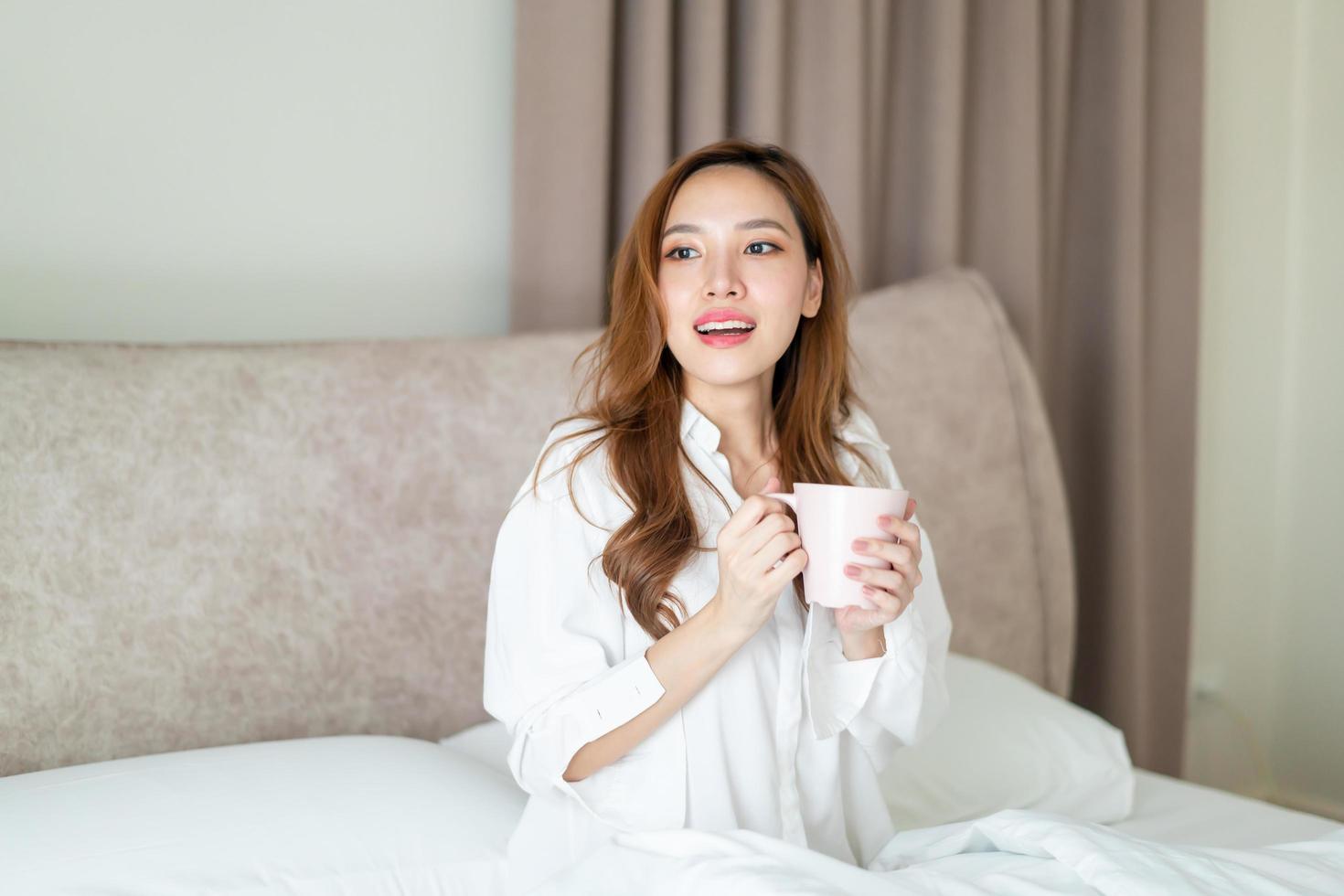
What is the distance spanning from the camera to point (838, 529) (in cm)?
102

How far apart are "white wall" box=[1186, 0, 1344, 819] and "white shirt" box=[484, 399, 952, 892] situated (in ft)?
6.63

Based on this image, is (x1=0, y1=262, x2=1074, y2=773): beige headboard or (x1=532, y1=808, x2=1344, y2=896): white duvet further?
(x1=0, y1=262, x2=1074, y2=773): beige headboard

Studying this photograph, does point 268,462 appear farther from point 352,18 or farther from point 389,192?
point 352,18

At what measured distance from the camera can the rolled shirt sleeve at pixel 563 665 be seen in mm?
1117

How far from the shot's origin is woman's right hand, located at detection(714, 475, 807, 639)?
1.04 metres

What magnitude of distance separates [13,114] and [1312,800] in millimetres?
3051

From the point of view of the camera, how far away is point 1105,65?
2.54 m

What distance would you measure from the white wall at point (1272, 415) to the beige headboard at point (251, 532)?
194cm

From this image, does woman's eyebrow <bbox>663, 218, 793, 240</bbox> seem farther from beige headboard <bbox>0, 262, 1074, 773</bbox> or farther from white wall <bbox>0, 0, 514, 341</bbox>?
white wall <bbox>0, 0, 514, 341</bbox>

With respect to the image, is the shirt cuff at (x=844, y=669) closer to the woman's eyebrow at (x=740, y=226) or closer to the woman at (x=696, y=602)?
the woman at (x=696, y=602)

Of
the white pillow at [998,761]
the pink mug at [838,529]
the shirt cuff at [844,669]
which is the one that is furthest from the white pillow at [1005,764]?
the pink mug at [838,529]

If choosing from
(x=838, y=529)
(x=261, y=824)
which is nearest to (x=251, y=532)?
(x=261, y=824)

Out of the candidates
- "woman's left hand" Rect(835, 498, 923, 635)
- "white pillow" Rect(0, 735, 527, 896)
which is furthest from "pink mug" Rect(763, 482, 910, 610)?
"white pillow" Rect(0, 735, 527, 896)

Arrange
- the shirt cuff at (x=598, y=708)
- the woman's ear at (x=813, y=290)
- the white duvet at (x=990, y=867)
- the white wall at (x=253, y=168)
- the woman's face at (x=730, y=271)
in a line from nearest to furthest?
A: 1. the white duvet at (x=990, y=867)
2. the shirt cuff at (x=598, y=708)
3. the woman's face at (x=730, y=271)
4. the woman's ear at (x=813, y=290)
5. the white wall at (x=253, y=168)
